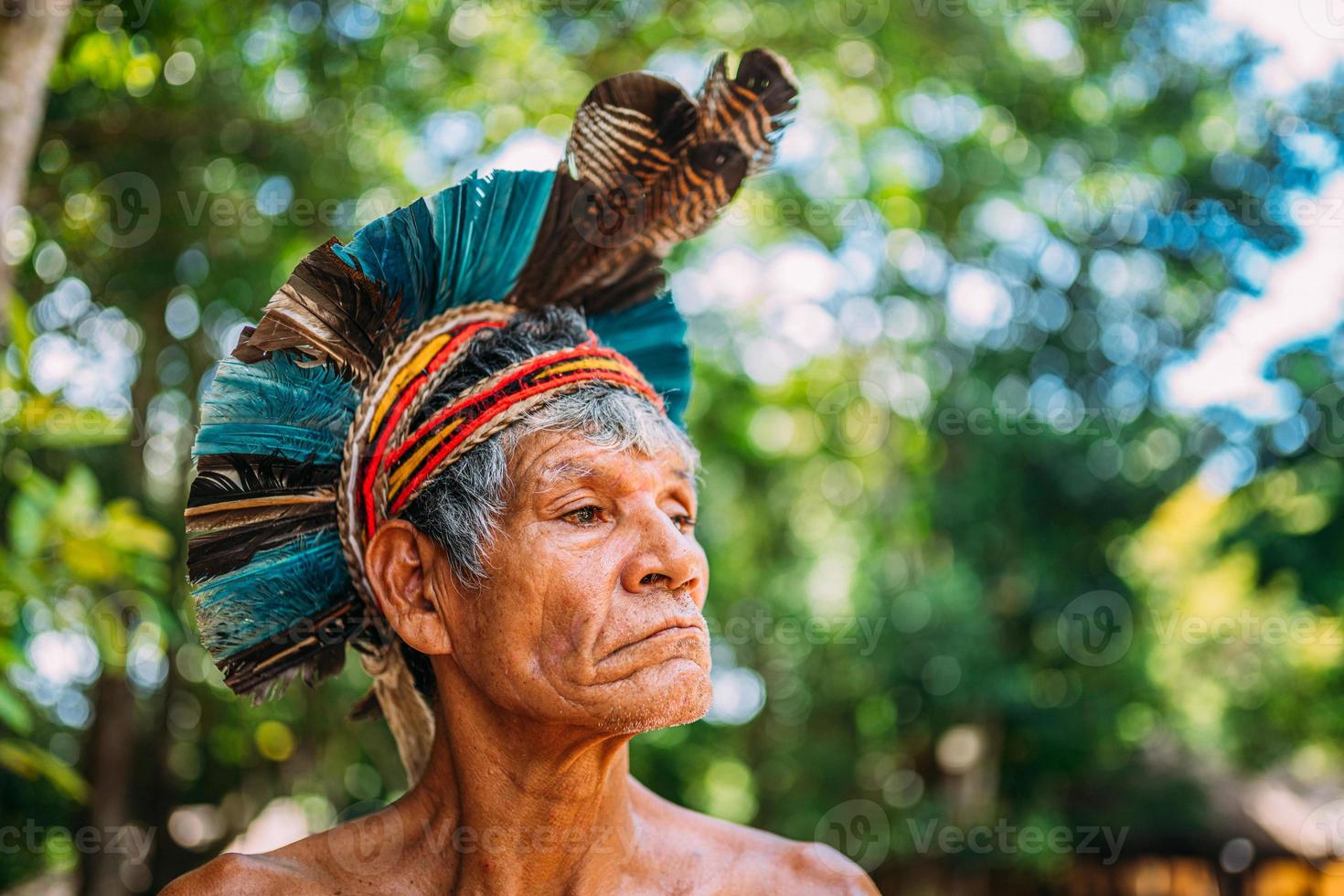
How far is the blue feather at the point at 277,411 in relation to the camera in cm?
231

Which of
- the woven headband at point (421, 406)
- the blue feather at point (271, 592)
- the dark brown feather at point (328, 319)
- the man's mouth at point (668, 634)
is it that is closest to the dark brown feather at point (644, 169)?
the woven headband at point (421, 406)

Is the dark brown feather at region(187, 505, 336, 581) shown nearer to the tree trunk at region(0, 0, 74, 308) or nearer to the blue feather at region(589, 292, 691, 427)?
the blue feather at region(589, 292, 691, 427)

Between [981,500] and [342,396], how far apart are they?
31.2ft

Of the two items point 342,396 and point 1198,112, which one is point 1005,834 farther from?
point 342,396

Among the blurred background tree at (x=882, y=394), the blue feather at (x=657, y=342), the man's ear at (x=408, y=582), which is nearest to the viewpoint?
the man's ear at (x=408, y=582)

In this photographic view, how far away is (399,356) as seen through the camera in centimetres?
240

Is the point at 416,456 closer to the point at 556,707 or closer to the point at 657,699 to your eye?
the point at 556,707

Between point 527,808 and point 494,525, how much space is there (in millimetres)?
557

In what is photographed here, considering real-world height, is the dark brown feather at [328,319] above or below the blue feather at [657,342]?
above

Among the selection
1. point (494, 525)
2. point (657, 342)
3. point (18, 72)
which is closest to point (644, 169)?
point (657, 342)

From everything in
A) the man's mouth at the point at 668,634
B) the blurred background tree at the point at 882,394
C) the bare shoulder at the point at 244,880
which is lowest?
the blurred background tree at the point at 882,394

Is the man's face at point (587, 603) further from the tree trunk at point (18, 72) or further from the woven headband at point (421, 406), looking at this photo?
the tree trunk at point (18, 72)

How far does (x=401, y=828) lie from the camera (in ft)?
7.72

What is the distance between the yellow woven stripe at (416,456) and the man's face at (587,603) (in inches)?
6.2
